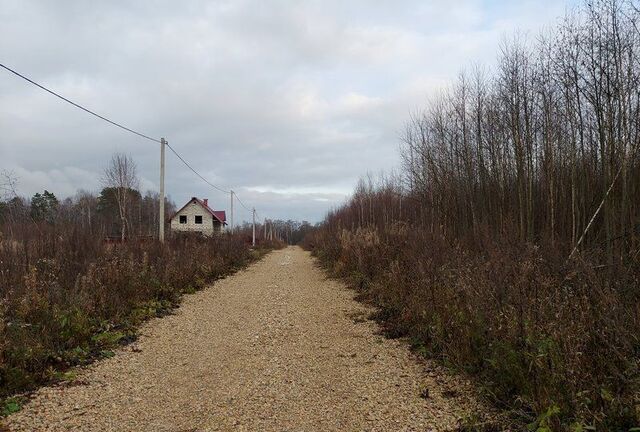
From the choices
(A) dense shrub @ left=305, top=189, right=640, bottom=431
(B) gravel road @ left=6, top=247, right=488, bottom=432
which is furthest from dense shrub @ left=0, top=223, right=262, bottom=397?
(A) dense shrub @ left=305, top=189, right=640, bottom=431

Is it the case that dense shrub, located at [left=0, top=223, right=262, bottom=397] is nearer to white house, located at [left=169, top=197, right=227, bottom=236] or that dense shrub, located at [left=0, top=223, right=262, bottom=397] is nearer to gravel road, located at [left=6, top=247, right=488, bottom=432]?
gravel road, located at [left=6, top=247, right=488, bottom=432]

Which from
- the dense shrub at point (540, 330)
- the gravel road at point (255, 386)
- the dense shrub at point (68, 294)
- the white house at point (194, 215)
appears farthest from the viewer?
the white house at point (194, 215)

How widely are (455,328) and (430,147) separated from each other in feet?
42.6

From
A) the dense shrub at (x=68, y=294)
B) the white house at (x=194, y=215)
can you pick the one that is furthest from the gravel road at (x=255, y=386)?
the white house at (x=194, y=215)

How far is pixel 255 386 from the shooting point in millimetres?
4828

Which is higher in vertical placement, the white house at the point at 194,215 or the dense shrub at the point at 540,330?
the white house at the point at 194,215

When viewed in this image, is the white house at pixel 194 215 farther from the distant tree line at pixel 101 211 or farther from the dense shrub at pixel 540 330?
the dense shrub at pixel 540 330

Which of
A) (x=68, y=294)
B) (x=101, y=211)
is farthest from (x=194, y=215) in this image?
(x=68, y=294)

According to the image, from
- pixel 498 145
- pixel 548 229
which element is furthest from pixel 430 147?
pixel 548 229

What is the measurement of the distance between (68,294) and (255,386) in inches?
154

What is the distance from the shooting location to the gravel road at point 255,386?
3938 millimetres

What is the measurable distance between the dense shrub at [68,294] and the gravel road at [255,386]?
0.38m

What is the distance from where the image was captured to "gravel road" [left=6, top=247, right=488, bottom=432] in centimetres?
394

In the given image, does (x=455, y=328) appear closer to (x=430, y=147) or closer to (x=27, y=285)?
(x=27, y=285)
